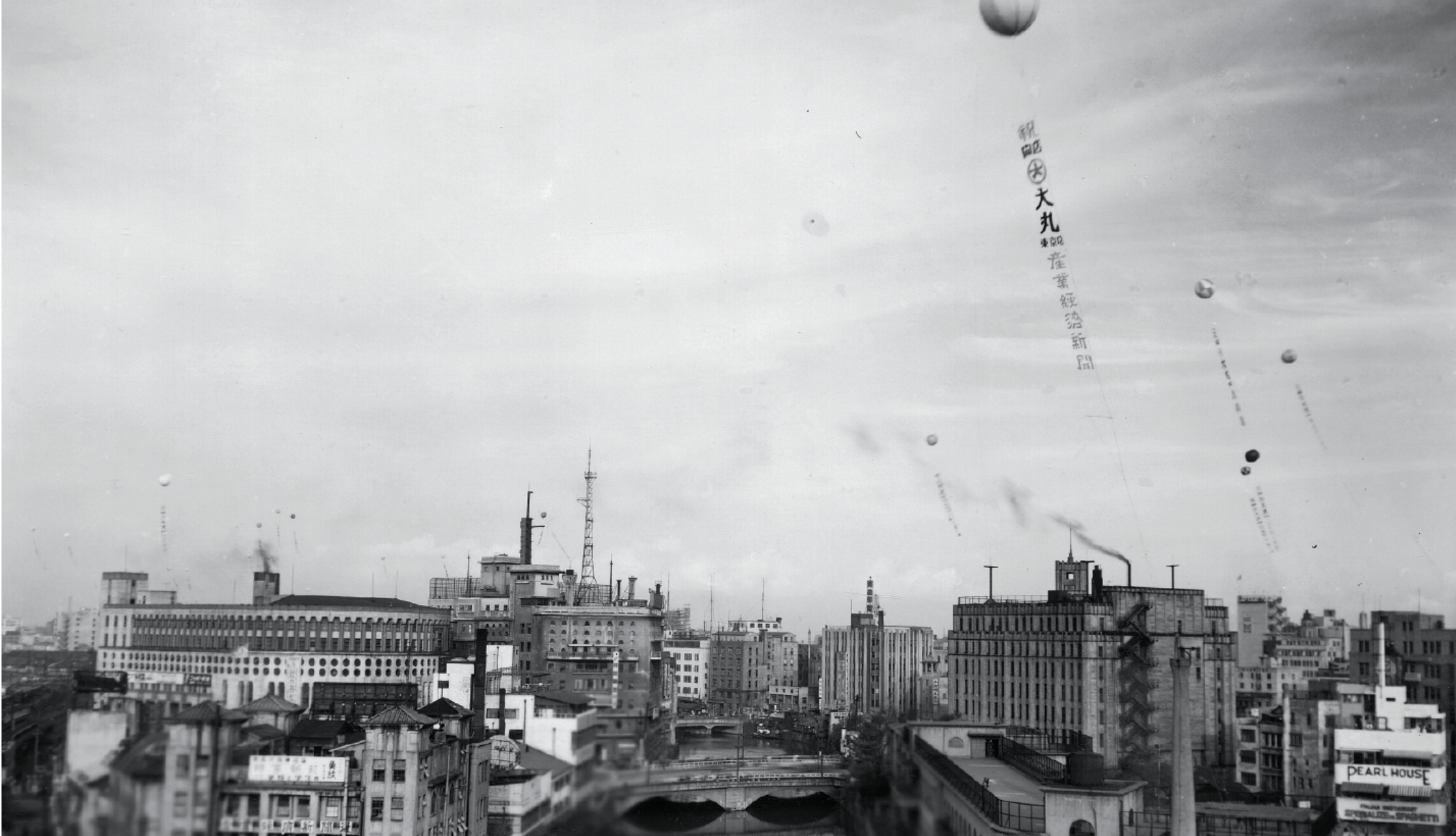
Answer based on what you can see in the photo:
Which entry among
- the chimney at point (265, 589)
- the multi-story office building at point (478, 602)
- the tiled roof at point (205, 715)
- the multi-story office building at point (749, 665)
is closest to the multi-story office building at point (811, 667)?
the multi-story office building at point (749, 665)

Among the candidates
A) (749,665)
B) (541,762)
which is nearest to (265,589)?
(541,762)

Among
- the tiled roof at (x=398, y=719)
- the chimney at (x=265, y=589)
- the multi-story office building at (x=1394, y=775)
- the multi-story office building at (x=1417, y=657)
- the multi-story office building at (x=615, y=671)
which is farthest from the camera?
the chimney at (x=265, y=589)

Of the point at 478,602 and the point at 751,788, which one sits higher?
the point at 478,602

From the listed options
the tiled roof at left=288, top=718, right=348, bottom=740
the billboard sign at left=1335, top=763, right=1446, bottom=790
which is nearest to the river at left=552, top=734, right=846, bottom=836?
the tiled roof at left=288, top=718, right=348, bottom=740

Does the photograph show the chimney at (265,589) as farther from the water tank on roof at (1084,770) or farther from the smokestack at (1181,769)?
the smokestack at (1181,769)

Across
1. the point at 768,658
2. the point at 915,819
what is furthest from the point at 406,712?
the point at 768,658

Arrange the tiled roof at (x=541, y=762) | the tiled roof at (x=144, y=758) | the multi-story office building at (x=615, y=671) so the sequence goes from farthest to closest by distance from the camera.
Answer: the tiled roof at (x=541, y=762)
the tiled roof at (x=144, y=758)
the multi-story office building at (x=615, y=671)

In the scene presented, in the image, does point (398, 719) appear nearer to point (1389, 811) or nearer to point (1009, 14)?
point (1009, 14)
